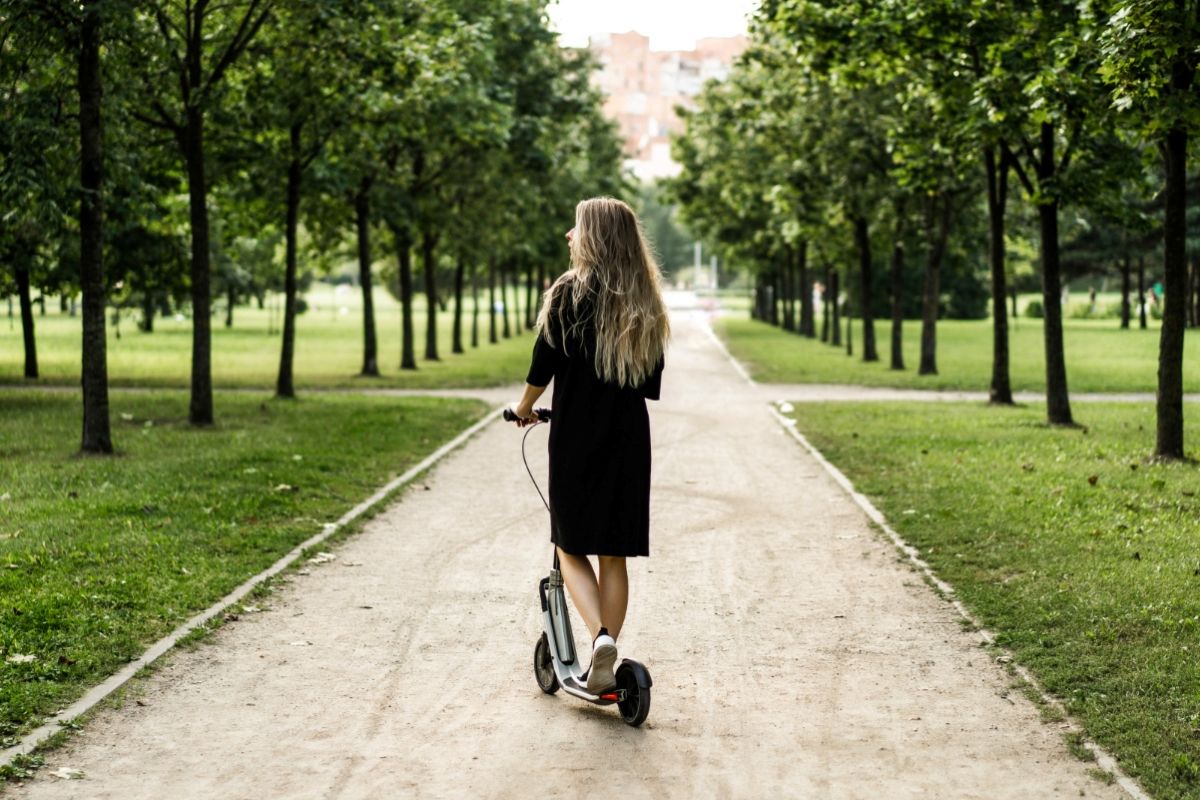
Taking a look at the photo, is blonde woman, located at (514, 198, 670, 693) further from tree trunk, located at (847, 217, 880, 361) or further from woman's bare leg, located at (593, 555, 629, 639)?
tree trunk, located at (847, 217, 880, 361)

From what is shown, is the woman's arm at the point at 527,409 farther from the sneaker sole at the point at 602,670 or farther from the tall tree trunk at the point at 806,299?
the tall tree trunk at the point at 806,299

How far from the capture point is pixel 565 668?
6.15 m

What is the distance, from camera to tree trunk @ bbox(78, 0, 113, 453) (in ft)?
46.6

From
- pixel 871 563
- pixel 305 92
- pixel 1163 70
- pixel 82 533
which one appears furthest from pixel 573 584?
pixel 305 92

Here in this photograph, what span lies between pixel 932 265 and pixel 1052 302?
11394 millimetres

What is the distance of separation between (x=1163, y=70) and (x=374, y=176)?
58.0ft

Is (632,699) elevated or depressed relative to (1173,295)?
depressed

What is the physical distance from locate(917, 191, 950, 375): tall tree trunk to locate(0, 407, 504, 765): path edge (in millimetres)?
18065

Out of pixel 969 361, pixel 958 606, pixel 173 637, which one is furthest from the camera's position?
pixel 969 361

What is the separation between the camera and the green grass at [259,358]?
93.1ft

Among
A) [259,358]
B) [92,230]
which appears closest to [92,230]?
[92,230]

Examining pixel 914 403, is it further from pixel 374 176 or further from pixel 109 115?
pixel 109 115

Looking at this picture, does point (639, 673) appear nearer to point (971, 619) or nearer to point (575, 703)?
point (575, 703)

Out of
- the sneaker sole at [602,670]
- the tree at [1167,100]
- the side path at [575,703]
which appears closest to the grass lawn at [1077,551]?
the side path at [575,703]
